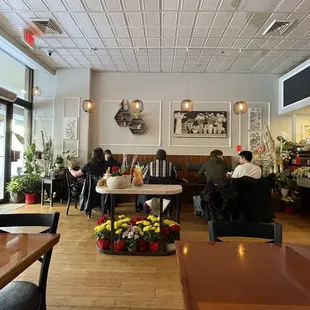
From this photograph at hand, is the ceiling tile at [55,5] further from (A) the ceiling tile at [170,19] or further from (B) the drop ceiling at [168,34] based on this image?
(A) the ceiling tile at [170,19]

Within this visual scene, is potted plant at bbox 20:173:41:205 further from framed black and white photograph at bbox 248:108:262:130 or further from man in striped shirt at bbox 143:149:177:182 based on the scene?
framed black and white photograph at bbox 248:108:262:130

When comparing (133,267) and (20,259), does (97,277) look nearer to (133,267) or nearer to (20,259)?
(133,267)

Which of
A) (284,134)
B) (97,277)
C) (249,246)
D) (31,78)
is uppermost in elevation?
(31,78)

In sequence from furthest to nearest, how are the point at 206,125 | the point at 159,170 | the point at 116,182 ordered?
the point at 206,125 < the point at 159,170 < the point at 116,182

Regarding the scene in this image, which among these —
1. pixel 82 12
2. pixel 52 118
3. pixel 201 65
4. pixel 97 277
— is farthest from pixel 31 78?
pixel 97 277

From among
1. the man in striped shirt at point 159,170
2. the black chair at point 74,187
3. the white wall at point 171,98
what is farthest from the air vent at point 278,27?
the black chair at point 74,187

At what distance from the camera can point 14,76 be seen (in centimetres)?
627

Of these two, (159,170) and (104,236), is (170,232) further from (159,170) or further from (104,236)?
(159,170)

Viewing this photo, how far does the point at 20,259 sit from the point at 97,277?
174 cm

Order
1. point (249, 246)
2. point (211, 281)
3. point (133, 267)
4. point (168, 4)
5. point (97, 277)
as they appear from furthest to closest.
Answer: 1. point (168, 4)
2. point (133, 267)
3. point (97, 277)
4. point (249, 246)
5. point (211, 281)

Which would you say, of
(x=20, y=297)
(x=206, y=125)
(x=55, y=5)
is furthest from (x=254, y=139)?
(x=20, y=297)

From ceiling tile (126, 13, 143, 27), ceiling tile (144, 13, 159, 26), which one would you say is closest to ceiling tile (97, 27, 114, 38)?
ceiling tile (126, 13, 143, 27)

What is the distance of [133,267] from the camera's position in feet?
9.35

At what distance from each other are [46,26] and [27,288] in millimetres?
4509
